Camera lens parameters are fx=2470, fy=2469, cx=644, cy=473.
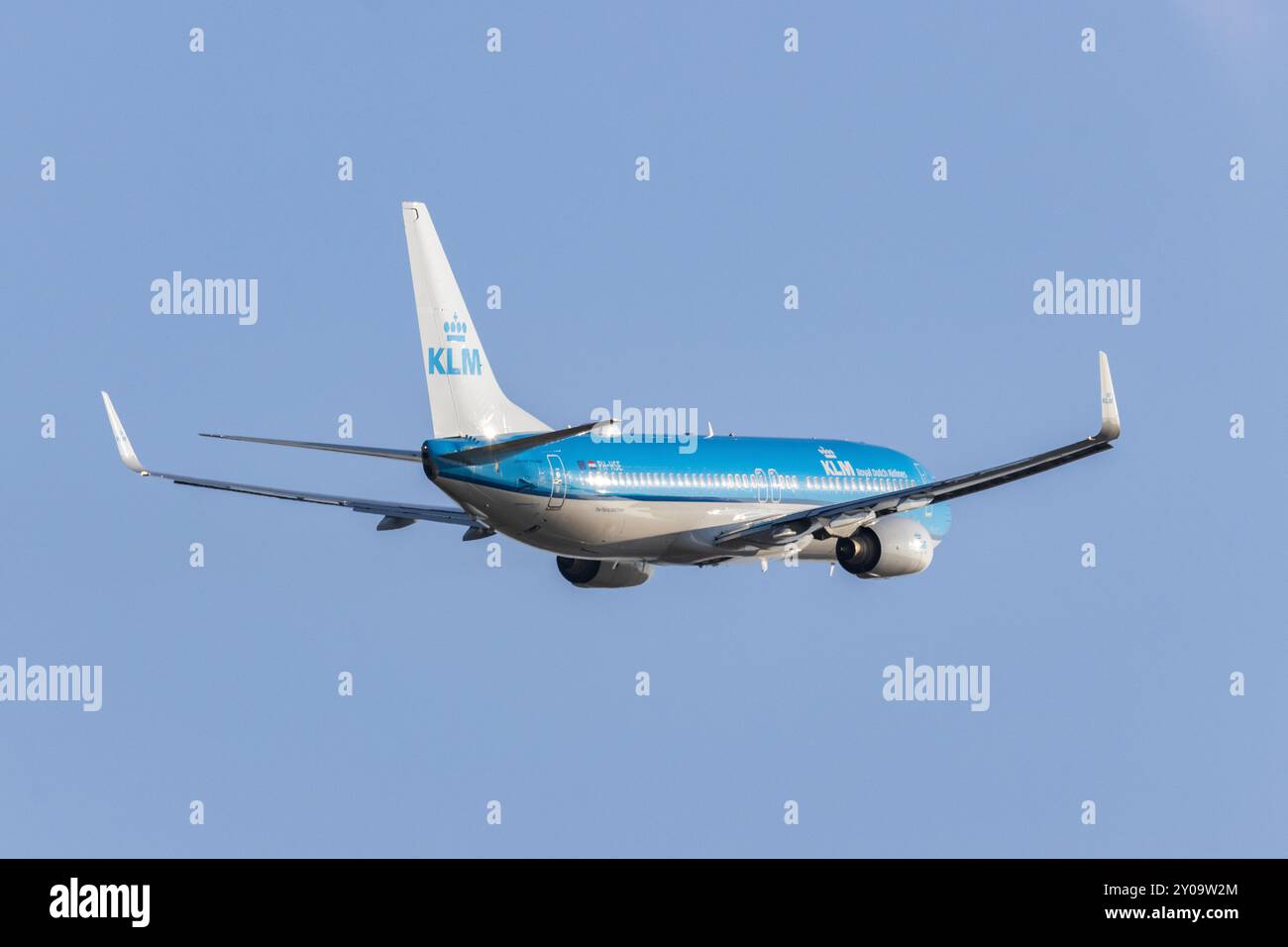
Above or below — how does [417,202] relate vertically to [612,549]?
above

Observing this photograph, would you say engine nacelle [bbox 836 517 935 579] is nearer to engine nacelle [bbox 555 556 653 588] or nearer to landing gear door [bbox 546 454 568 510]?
A: engine nacelle [bbox 555 556 653 588]

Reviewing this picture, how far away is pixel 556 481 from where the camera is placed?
6500 centimetres

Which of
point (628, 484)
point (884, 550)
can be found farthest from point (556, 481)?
point (884, 550)

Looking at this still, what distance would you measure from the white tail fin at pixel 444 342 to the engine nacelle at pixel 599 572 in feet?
37.0

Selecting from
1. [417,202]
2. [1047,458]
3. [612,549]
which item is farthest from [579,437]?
[1047,458]

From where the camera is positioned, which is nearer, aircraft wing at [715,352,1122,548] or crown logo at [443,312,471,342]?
aircraft wing at [715,352,1122,548]

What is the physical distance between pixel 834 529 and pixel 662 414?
245 inches

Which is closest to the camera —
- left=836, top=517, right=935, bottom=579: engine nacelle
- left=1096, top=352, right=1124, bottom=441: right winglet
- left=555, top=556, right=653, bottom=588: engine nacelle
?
left=1096, top=352, right=1124, bottom=441: right winglet

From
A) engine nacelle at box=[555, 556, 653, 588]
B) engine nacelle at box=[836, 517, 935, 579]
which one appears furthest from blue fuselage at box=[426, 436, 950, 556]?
engine nacelle at box=[555, 556, 653, 588]

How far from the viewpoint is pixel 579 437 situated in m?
66.2

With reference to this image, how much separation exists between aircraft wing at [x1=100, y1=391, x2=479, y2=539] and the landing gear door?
309 centimetres

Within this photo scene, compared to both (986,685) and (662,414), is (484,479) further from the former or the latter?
(986,685)

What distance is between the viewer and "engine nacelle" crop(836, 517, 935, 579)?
71562 mm
